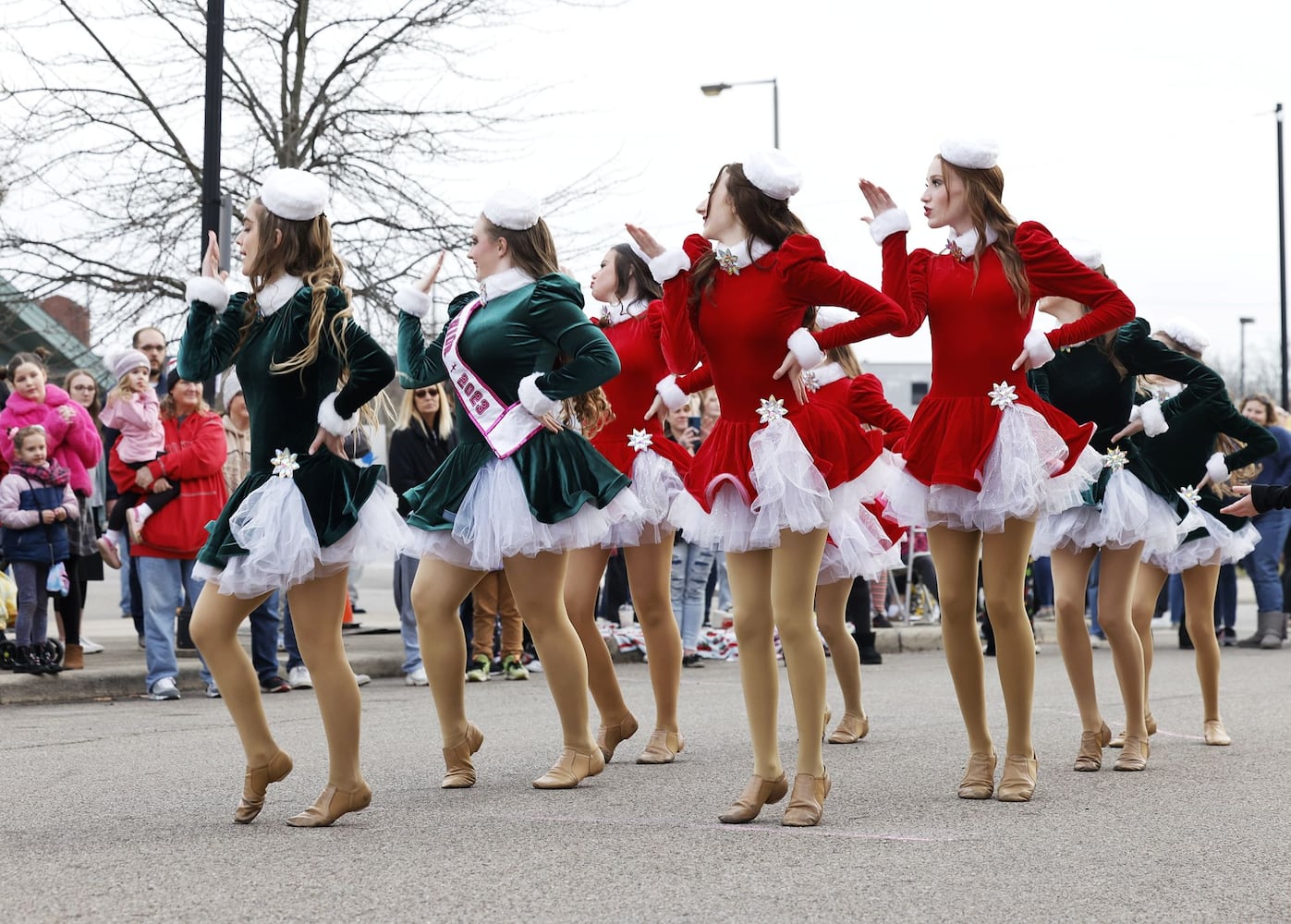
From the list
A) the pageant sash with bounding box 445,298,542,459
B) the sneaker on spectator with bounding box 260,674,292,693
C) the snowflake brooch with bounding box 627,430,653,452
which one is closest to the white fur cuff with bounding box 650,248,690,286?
the pageant sash with bounding box 445,298,542,459

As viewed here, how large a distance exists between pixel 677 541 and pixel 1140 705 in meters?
6.78

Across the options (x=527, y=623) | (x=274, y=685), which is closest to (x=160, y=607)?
(x=274, y=685)

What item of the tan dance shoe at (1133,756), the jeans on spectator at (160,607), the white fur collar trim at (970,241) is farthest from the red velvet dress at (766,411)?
the jeans on spectator at (160,607)

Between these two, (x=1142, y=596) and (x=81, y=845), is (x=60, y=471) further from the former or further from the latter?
(x=1142, y=596)

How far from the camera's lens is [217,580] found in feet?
17.7

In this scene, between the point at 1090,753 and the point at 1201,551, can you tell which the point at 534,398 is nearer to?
the point at 1090,753

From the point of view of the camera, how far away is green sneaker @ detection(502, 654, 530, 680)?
1150 centimetres

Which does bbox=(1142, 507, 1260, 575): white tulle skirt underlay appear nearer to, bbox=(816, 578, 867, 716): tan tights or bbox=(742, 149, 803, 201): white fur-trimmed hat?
bbox=(816, 578, 867, 716): tan tights

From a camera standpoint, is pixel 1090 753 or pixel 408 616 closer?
pixel 1090 753

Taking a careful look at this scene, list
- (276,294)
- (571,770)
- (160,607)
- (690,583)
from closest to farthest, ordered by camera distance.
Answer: (276,294) < (571,770) < (160,607) < (690,583)

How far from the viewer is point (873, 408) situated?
7.70m

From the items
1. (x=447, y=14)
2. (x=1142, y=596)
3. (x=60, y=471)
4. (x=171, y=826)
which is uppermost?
(x=447, y=14)

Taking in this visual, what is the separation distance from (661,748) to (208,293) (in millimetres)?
2921

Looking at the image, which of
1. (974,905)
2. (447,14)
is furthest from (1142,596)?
(447,14)
